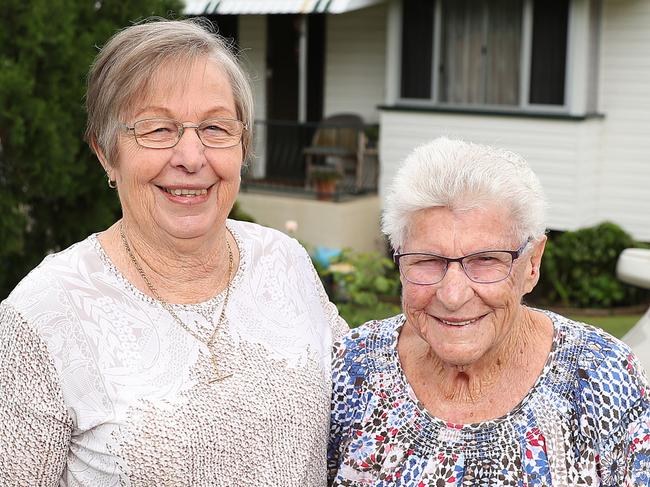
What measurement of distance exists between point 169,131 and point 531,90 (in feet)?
33.0

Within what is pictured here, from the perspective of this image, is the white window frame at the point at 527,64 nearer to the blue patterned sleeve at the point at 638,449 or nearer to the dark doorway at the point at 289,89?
the dark doorway at the point at 289,89

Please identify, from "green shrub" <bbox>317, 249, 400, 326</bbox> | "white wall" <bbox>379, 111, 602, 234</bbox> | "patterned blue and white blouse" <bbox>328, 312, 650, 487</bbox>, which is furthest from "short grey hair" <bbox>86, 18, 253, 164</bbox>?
"white wall" <bbox>379, 111, 602, 234</bbox>

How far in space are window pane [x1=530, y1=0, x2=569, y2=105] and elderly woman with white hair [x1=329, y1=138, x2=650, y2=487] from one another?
31.9ft

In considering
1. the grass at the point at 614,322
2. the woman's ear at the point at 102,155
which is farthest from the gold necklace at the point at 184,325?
the grass at the point at 614,322

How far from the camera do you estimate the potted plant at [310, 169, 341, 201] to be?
41.4 ft

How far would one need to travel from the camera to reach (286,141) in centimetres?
1434

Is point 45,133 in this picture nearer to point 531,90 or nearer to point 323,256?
point 323,256

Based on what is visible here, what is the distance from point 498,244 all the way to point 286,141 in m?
12.0

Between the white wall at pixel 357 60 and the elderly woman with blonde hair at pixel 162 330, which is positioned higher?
the white wall at pixel 357 60

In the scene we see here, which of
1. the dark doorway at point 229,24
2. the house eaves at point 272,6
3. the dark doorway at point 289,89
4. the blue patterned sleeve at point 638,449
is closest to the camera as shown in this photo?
the blue patterned sleeve at point 638,449


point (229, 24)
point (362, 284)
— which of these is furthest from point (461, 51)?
point (362, 284)

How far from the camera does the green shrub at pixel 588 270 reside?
436 inches

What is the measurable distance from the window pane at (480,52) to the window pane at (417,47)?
19 centimetres

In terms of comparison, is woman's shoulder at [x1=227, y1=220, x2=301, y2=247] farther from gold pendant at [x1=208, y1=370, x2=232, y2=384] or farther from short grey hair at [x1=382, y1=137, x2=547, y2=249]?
short grey hair at [x1=382, y1=137, x2=547, y2=249]
